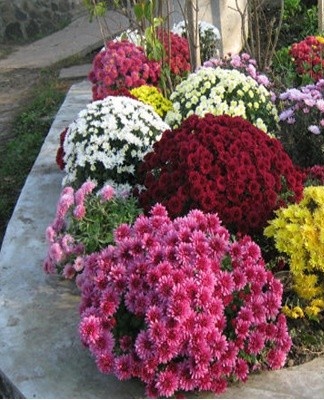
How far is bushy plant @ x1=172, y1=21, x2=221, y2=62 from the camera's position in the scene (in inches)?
285

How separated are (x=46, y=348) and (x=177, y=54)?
3672 millimetres

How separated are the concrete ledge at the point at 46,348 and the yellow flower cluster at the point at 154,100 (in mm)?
1356

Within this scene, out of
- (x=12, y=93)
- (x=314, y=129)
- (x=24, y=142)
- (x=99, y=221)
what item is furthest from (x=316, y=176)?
(x=12, y=93)

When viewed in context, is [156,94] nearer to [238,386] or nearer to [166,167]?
[166,167]

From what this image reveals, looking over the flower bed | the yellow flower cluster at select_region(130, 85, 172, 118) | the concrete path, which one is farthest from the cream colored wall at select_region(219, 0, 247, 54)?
the flower bed

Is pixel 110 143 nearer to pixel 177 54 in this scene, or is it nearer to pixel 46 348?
pixel 46 348

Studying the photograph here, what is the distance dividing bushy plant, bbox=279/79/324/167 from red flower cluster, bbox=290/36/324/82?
66.7 inches

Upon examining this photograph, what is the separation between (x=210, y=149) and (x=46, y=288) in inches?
42.3

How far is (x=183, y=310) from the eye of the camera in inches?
117

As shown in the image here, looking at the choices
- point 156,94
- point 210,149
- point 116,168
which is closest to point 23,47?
point 156,94

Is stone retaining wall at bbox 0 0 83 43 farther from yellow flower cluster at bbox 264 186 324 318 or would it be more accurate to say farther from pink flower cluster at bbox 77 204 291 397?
pink flower cluster at bbox 77 204 291 397

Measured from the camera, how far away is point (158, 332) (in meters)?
2.97

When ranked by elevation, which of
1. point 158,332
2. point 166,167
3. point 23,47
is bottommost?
point 23,47

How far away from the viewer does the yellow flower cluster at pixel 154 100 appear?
559 centimetres
